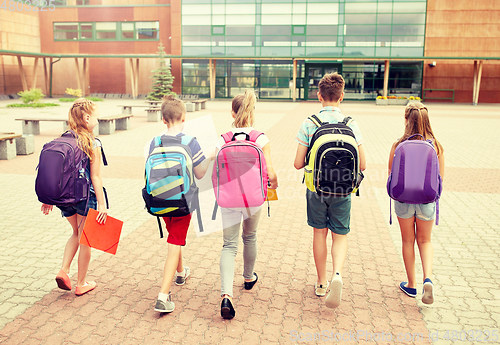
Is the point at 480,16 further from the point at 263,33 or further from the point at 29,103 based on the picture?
the point at 29,103

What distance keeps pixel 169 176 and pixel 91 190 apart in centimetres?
91

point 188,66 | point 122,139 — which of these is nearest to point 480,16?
point 188,66

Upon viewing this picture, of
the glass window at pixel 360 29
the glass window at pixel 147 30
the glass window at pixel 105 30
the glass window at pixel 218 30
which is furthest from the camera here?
the glass window at pixel 105 30

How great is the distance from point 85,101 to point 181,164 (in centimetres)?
107

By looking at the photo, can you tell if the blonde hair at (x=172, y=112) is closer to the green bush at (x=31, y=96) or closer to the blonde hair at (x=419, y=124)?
the blonde hair at (x=419, y=124)

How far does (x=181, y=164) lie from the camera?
11.1 feet

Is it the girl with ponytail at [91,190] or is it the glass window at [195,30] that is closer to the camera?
the girl with ponytail at [91,190]

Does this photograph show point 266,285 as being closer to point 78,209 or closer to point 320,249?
point 320,249

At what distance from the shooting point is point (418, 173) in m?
3.62

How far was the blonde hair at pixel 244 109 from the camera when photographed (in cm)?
365

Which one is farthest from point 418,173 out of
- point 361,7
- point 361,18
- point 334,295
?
point 361,7

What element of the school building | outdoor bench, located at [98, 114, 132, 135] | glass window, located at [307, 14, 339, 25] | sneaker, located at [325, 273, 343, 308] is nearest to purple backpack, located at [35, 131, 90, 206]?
sneaker, located at [325, 273, 343, 308]

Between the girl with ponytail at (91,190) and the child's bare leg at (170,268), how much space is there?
689 millimetres

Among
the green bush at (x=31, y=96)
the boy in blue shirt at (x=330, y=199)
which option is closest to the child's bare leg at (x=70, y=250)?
the boy in blue shirt at (x=330, y=199)
